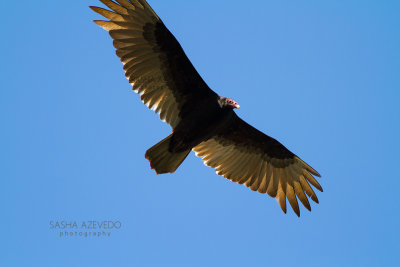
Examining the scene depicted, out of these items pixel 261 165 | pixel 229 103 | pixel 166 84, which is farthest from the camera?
pixel 261 165

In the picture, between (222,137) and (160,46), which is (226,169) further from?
(160,46)

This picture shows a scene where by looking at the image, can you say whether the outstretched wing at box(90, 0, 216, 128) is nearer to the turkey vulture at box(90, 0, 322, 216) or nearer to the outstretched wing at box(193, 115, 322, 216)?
the turkey vulture at box(90, 0, 322, 216)

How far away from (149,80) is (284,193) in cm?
271

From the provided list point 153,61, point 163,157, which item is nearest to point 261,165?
point 163,157

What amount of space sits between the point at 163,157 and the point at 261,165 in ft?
5.94

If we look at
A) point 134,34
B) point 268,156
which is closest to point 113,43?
point 134,34

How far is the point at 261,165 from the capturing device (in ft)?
25.9

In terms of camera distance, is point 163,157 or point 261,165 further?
point 261,165

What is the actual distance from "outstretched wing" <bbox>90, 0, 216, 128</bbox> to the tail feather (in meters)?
0.37

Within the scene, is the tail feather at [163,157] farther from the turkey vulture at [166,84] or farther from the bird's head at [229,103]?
the bird's head at [229,103]

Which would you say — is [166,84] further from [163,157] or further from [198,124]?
[163,157]

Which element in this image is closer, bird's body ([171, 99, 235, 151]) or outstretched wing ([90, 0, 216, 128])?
outstretched wing ([90, 0, 216, 128])

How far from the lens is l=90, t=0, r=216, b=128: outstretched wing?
6617 mm

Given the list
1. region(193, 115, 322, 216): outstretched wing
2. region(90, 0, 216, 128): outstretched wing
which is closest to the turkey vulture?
region(90, 0, 216, 128): outstretched wing
